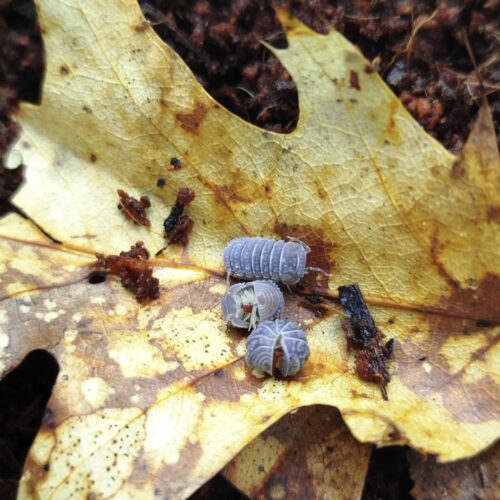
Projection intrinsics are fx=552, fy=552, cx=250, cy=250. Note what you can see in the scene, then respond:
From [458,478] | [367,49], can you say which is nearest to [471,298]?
[458,478]

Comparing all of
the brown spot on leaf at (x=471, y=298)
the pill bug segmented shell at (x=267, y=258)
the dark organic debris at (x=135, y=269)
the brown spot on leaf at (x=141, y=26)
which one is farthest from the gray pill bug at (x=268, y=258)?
the brown spot on leaf at (x=141, y=26)

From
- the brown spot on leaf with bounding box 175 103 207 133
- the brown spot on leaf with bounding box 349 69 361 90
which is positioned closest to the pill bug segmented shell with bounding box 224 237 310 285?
the brown spot on leaf with bounding box 175 103 207 133

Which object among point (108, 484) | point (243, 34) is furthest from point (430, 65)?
point (108, 484)

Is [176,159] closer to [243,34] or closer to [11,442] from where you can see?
[243,34]

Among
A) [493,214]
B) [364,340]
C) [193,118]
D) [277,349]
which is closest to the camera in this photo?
[493,214]

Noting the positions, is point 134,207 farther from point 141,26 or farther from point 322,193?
point 322,193

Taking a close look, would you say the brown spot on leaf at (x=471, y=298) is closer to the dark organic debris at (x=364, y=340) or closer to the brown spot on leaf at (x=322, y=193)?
the dark organic debris at (x=364, y=340)

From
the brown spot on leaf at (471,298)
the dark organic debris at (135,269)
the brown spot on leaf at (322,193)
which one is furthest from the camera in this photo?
the dark organic debris at (135,269)
